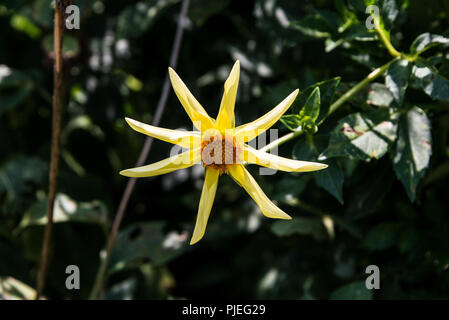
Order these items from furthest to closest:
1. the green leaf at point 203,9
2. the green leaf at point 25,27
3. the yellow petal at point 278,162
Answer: the green leaf at point 25,27 → the green leaf at point 203,9 → the yellow petal at point 278,162

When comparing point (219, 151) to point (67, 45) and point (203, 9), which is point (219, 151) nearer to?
point (203, 9)

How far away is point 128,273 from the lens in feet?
5.76

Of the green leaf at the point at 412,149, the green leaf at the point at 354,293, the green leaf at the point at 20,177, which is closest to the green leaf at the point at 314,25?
the green leaf at the point at 412,149

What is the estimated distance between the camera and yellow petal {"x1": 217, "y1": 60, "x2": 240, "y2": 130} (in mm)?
871

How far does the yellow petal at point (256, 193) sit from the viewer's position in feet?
2.86

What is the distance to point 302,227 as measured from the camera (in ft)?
4.65

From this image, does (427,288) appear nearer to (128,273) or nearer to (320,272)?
(320,272)

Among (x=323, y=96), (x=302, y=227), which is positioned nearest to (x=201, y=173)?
(x=302, y=227)

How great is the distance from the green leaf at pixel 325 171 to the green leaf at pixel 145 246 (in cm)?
60

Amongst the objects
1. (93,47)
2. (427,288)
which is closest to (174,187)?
(93,47)

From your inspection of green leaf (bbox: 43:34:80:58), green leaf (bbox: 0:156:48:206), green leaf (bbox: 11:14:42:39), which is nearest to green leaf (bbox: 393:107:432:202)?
green leaf (bbox: 43:34:80:58)

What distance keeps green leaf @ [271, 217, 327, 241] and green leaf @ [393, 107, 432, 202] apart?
1.34 ft

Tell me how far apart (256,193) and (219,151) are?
11 cm

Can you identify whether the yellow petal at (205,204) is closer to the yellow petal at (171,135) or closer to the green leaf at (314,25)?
the yellow petal at (171,135)
